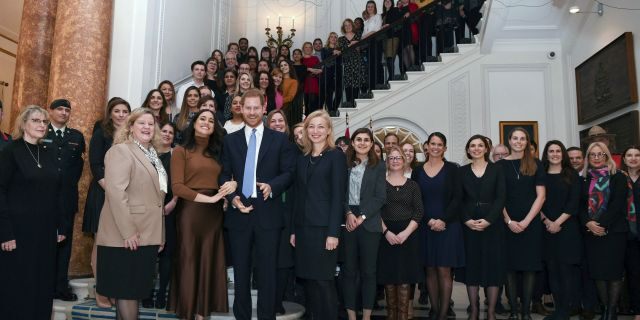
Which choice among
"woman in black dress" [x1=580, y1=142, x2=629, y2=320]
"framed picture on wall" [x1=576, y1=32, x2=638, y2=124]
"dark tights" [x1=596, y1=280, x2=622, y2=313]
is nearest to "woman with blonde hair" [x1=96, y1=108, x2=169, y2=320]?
"woman in black dress" [x1=580, y1=142, x2=629, y2=320]

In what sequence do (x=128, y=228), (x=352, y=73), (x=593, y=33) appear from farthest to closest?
(x=352, y=73), (x=593, y=33), (x=128, y=228)

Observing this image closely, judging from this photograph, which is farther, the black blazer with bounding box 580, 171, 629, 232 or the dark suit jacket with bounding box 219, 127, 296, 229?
the black blazer with bounding box 580, 171, 629, 232

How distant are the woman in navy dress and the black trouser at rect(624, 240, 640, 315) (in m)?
1.52

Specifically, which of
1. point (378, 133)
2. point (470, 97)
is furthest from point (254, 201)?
point (470, 97)

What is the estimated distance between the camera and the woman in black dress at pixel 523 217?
3709 millimetres

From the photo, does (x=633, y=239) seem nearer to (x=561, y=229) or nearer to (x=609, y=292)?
(x=609, y=292)

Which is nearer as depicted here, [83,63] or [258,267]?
[258,267]

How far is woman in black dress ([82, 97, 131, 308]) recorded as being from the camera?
3639 mm

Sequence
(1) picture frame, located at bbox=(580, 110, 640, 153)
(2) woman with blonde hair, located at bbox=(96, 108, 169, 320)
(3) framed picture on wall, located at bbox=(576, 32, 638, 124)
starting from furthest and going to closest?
(3) framed picture on wall, located at bbox=(576, 32, 638, 124) < (1) picture frame, located at bbox=(580, 110, 640, 153) < (2) woman with blonde hair, located at bbox=(96, 108, 169, 320)

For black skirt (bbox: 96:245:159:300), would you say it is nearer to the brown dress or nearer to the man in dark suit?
the brown dress

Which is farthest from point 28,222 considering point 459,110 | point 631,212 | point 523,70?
point 523,70

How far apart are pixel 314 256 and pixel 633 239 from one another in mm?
2736

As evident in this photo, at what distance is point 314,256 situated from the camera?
117 inches

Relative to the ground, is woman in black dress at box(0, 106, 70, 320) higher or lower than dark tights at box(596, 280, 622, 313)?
higher
